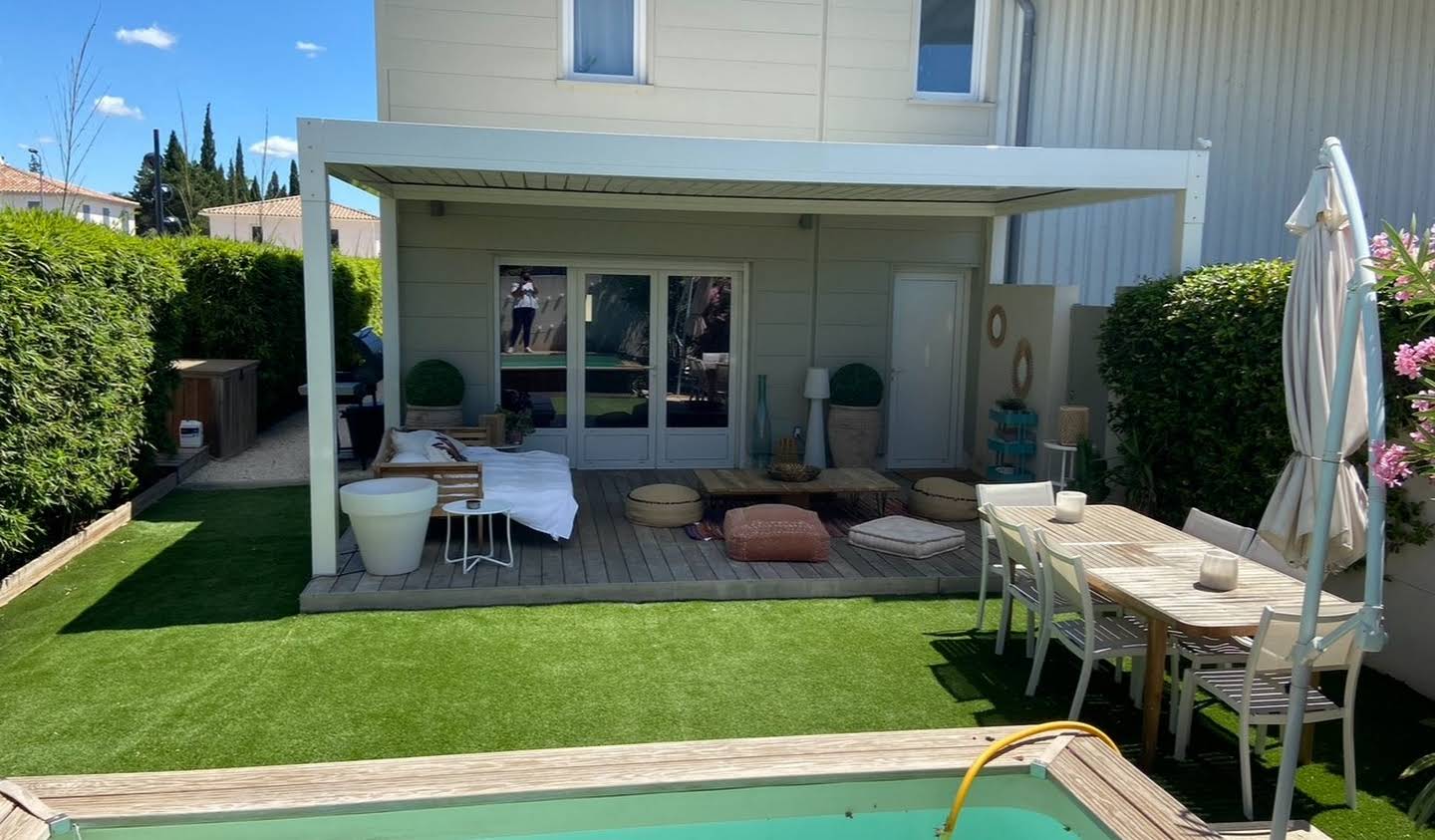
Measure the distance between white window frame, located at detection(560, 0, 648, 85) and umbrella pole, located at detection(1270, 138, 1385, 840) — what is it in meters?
6.97

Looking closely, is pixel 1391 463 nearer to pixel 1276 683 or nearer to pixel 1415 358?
pixel 1415 358

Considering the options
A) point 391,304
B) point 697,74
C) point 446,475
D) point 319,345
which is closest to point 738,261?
point 697,74

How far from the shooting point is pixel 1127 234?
1063 cm

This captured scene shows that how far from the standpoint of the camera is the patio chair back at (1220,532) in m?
5.30

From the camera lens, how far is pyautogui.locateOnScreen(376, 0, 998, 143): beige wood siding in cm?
874

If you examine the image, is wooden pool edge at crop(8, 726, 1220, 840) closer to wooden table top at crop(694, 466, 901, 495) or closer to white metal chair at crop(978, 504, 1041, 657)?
white metal chair at crop(978, 504, 1041, 657)

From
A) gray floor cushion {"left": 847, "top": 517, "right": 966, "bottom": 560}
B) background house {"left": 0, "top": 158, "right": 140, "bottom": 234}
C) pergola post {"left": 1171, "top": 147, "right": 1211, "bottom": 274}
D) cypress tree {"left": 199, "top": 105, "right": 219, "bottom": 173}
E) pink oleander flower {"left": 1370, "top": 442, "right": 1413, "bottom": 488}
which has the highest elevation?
cypress tree {"left": 199, "top": 105, "right": 219, "bottom": 173}

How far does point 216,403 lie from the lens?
10.5 meters

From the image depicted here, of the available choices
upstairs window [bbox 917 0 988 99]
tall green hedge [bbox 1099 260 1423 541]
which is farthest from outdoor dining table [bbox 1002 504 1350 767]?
upstairs window [bbox 917 0 988 99]

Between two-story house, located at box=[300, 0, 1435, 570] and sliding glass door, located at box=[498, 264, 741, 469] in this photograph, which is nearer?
two-story house, located at box=[300, 0, 1435, 570]

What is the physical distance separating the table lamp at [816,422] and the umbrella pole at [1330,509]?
6922mm

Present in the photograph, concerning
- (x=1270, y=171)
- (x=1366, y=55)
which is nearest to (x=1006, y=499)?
(x=1270, y=171)

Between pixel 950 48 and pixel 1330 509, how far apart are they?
7819mm

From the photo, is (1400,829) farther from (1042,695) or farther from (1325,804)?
(1042,695)
